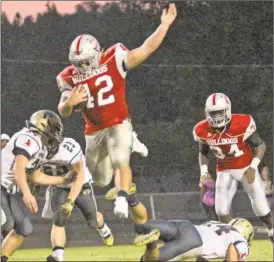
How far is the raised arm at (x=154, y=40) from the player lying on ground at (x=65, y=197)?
23.6 inches

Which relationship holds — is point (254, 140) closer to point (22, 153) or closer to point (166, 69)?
point (166, 69)

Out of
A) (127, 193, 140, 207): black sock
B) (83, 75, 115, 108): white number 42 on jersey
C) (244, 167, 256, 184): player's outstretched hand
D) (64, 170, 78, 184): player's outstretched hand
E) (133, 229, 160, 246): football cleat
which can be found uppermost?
(83, 75, 115, 108): white number 42 on jersey

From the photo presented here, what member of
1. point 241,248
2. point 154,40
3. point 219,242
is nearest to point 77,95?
point 154,40

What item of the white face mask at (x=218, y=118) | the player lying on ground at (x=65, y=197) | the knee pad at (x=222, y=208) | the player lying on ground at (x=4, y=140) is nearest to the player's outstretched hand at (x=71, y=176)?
the player lying on ground at (x=65, y=197)

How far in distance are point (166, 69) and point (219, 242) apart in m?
2.39

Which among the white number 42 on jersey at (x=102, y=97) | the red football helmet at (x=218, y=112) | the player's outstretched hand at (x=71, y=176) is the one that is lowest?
the player's outstretched hand at (x=71, y=176)

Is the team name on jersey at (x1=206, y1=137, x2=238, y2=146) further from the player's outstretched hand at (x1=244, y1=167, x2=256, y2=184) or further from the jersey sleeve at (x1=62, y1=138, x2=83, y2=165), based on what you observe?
the jersey sleeve at (x1=62, y1=138, x2=83, y2=165)

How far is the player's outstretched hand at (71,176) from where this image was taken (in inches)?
217

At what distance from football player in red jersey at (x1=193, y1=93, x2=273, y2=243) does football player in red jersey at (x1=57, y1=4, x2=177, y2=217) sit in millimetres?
736

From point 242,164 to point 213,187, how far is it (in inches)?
20.3

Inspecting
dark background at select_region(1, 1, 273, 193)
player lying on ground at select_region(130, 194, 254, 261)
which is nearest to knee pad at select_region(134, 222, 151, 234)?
player lying on ground at select_region(130, 194, 254, 261)

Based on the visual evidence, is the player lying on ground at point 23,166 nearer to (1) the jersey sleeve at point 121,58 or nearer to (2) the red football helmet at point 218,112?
(1) the jersey sleeve at point 121,58

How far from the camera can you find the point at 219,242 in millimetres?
5148

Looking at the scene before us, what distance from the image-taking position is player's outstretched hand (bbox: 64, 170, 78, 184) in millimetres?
5500
